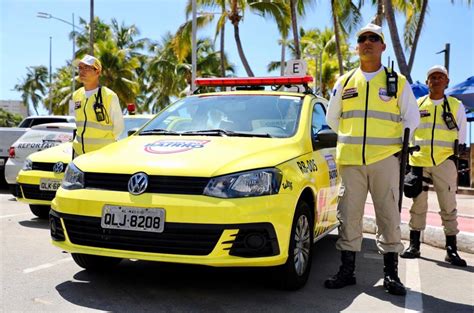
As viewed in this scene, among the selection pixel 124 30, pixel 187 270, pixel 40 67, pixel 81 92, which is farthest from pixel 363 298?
pixel 40 67

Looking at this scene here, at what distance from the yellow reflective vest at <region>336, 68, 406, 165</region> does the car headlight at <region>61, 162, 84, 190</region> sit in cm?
208

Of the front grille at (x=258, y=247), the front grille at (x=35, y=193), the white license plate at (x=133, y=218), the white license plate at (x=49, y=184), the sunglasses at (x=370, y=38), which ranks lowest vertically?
the front grille at (x=35, y=193)

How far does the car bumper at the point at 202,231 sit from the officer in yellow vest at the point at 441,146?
2430mm

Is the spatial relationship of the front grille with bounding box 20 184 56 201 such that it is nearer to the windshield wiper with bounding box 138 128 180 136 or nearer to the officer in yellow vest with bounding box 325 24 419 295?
the windshield wiper with bounding box 138 128 180 136

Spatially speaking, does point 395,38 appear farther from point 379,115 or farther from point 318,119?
point 379,115

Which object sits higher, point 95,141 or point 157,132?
point 157,132

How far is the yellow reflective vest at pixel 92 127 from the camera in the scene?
19.3 ft

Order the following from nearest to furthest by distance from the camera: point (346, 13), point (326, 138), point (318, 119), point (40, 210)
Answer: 1. point (326, 138)
2. point (318, 119)
3. point (40, 210)
4. point (346, 13)

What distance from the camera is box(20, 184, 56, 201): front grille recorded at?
6.66 metres

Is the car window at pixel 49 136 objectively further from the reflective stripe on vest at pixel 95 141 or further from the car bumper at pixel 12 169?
the reflective stripe on vest at pixel 95 141

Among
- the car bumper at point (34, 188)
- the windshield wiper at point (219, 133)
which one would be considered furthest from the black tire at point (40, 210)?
the windshield wiper at point (219, 133)

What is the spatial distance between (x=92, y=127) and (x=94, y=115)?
0.44 ft

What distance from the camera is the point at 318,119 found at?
5.06 meters

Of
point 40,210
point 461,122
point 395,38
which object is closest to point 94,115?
point 40,210
